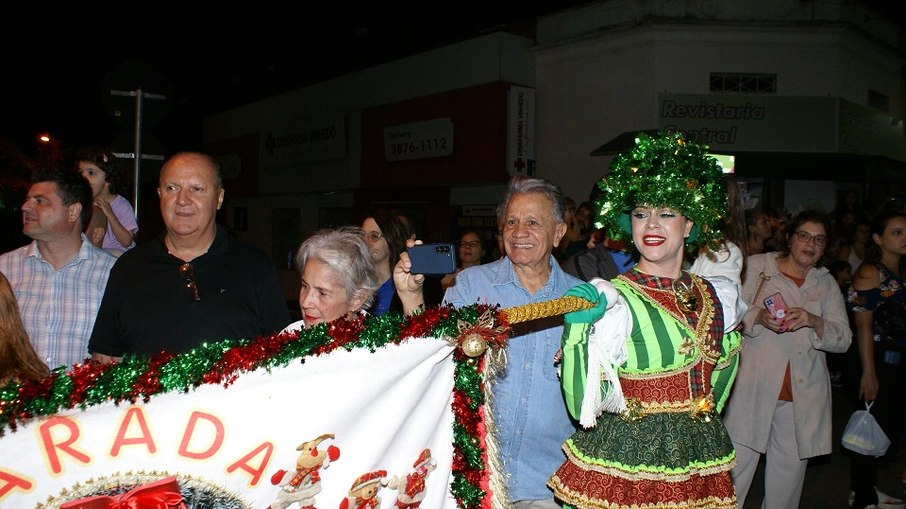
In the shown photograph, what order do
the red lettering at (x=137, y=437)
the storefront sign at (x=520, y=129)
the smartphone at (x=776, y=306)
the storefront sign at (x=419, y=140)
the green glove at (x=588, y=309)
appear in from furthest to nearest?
the storefront sign at (x=419, y=140)
the storefront sign at (x=520, y=129)
the smartphone at (x=776, y=306)
the green glove at (x=588, y=309)
the red lettering at (x=137, y=437)

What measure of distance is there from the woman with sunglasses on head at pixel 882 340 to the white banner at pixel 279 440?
13.6 ft

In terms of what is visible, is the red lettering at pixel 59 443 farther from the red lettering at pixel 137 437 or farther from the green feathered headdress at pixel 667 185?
the green feathered headdress at pixel 667 185

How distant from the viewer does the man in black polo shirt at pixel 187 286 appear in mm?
3141

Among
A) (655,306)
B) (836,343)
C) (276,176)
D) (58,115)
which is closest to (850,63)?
(836,343)

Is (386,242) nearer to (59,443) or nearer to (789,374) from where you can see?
(789,374)

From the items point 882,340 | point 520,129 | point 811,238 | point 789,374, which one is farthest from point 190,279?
point 520,129

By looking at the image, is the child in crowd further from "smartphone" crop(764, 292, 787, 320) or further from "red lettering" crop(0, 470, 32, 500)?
"smartphone" crop(764, 292, 787, 320)

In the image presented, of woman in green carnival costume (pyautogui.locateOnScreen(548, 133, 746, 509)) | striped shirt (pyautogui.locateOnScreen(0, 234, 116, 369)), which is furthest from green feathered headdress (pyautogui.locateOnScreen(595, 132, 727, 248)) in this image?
striped shirt (pyautogui.locateOnScreen(0, 234, 116, 369))

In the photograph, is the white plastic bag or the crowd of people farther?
the white plastic bag

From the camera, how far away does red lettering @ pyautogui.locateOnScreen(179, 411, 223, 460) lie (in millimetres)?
2049

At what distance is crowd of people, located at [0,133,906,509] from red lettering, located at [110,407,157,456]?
557 mm

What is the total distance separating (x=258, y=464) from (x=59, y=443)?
55 centimetres

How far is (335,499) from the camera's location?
2.25 meters

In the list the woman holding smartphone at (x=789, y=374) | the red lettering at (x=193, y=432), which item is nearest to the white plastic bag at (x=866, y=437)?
the woman holding smartphone at (x=789, y=374)
